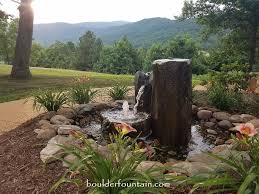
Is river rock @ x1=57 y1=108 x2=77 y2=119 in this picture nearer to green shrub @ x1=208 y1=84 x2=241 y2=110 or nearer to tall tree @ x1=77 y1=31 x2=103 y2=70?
green shrub @ x1=208 y1=84 x2=241 y2=110

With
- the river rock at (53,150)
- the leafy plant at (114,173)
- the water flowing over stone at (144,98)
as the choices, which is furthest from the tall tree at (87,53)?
the leafy plant at (114,173)

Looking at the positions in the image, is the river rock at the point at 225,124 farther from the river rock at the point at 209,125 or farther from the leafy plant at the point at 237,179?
the leafy plant at the point at 237,179

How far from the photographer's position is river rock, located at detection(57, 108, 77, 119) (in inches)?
267

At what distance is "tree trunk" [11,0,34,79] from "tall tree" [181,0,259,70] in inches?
278

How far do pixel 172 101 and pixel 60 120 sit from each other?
2046 millimetres

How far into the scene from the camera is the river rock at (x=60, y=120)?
6180 mm

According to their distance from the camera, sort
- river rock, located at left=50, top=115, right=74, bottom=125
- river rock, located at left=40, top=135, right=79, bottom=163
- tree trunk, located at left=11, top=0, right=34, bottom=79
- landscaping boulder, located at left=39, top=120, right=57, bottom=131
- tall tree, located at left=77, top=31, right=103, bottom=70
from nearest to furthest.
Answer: river rock, located at left=40, top=135, right=79, bottom=163 → landscaping boulder, located at left=39, top=120, right=57, bottom=131 → river rock, located at left=50, top=115, right=74, bottom=125 → tree trunk, located at left=11, top=0, right=34, bottom=79 → tall tree, located at left=77, top=31, right=103, bottom=70

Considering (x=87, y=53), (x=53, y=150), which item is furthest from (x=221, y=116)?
(x=87, y=53)

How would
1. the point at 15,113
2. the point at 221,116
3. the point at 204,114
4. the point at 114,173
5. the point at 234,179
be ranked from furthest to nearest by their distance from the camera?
1. the point at 15,113
2. the point at 204,114
3. the point at 221,116
4. the point at 114,173
5. the point at 234,179

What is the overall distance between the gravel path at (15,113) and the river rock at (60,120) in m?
0.99

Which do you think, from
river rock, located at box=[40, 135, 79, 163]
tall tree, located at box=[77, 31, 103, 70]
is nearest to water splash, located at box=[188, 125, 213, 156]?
river rock, located at box=[40, 135, 79, 163]

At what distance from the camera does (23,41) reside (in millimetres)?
14734

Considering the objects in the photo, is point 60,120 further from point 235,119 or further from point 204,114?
point 235,119

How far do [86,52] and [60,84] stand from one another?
50651mm
